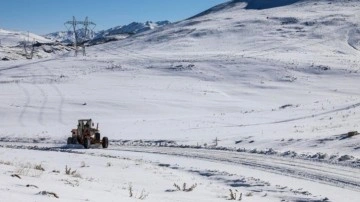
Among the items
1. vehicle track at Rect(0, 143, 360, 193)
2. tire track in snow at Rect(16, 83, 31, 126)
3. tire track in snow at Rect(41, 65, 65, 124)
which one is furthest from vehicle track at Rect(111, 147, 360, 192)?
tire track in snow at Rect(16, 83, 31, 126)

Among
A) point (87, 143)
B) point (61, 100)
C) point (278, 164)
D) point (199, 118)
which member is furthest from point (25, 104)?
point (278, 164)

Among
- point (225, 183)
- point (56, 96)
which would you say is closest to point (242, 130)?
point (225, 183)

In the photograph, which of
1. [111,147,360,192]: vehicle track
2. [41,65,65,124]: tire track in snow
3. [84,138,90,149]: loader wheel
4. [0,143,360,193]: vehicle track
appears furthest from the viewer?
[41,65,65,124]: tire track in snow

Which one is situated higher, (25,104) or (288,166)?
(25,104)

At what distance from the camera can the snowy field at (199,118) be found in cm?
1493

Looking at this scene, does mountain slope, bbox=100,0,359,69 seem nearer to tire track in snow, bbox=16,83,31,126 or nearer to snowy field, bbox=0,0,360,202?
snowy field, bbox=0,0,360,202

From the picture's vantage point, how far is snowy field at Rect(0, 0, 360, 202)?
14.9 metres

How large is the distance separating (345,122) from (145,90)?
31.7 meters

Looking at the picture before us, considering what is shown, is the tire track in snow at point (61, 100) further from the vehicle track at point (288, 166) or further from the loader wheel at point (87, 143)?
the vehicle track at point (288, 166)

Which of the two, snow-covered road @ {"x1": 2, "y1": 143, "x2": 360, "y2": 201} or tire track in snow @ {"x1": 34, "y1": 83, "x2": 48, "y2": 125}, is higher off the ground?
tire track in snow @ {"x1": 34, "y1": 83, "x2": 48, "y2": 125}

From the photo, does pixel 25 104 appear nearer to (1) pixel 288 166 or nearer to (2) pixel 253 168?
(2) pixel 253 168

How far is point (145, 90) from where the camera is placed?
61.4 m

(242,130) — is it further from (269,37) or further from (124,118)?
(269,37)

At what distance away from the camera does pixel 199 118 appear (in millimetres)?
43250
